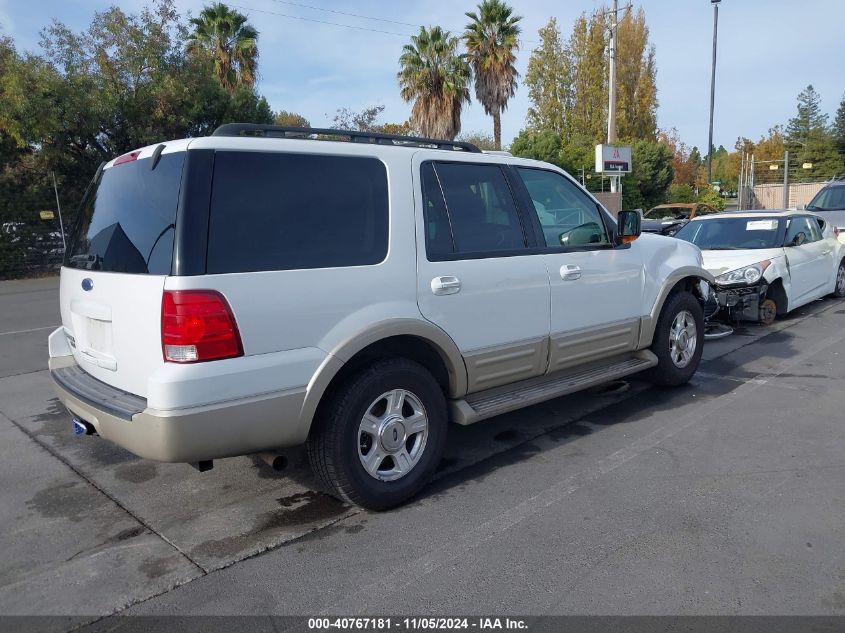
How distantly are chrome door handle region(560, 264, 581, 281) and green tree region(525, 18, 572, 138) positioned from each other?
134 feet

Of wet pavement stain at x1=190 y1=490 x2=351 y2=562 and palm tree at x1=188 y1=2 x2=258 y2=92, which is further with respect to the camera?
palm tree at x1=188 y1=2 x2=258 y2=92

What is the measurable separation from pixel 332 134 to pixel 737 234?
745 cm

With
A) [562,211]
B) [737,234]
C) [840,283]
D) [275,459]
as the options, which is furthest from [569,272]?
[840,283]

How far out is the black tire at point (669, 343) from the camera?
558 cm

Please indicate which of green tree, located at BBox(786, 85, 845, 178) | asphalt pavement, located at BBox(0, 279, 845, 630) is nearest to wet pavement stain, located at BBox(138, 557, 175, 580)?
asphalt pavement, located at BBox(0, 279, 845, 630)

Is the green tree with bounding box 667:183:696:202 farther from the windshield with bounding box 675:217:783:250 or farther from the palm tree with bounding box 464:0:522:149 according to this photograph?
the windshield with bounding box 675:217:783:250

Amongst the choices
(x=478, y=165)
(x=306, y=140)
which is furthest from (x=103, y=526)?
(x=478, y=165)

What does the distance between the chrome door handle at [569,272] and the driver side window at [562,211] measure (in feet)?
0.54

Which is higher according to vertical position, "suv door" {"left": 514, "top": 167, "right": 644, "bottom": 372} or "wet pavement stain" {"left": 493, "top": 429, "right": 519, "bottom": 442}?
"suv door" {"left": 514, "top": 167, "right": 644, "bottom": 372}

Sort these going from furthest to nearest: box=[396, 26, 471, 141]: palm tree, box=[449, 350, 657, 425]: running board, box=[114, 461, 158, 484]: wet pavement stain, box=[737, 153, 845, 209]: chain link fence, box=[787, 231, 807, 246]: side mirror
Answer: box=[737, 153, 845, 209]: chain link fence < box=[396, 26, 471, 141]: palm tree < box=[787, 231, 807, 246]: side mirror < box=[114, 461, 158, 484]: wet pavement stain < box=[449, 350, 657, 425]: running board

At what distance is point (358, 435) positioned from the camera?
11.6 feet

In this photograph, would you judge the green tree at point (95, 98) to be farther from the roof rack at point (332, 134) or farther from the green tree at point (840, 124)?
the green tree at point (840, 124)

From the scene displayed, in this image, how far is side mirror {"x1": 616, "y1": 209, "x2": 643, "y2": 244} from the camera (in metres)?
5.07

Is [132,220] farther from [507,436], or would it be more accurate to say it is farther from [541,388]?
[507,436]
